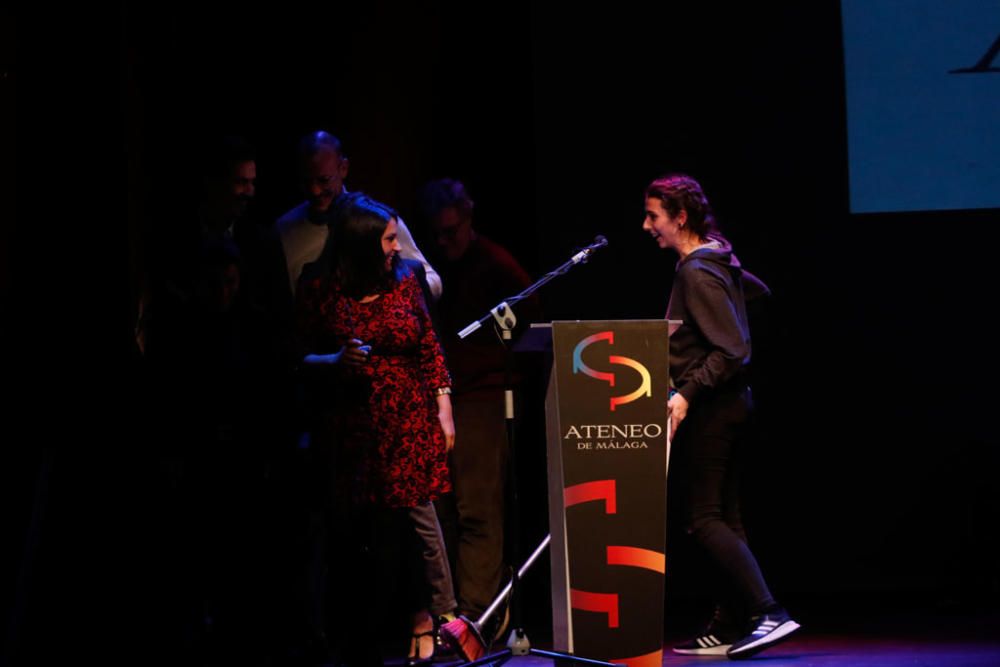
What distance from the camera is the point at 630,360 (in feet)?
13.5

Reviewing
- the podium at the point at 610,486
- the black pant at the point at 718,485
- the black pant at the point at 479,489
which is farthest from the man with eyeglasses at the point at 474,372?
the podium at the point at 610,486

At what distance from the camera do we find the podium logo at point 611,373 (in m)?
4.11

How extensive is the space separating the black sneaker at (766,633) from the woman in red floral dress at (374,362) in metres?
1.24

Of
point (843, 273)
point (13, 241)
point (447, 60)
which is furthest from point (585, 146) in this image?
point (13, 241)

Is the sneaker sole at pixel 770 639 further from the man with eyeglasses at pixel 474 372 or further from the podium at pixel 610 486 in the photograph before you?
the man with eyeglasses at pixel 474 372

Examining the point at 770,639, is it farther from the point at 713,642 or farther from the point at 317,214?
the point at 317,214

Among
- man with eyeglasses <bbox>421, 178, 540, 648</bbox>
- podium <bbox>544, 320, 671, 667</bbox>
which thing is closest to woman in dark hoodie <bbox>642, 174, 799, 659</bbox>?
podium <bbox>544, 320, 671, 667</bbox>

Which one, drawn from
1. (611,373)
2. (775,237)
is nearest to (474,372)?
(611,373)

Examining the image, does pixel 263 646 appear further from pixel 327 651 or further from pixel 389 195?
pixel 389 195

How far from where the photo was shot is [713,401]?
4707mm

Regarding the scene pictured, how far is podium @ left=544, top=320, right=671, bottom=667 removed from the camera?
4.06 m

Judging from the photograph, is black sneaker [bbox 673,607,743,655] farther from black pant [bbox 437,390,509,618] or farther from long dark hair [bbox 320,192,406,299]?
long dark hair [bbox 320,192,406,299]

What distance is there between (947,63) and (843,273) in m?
1.08

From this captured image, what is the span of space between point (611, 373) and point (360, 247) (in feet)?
3.03
